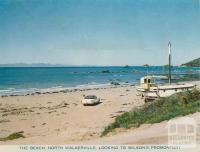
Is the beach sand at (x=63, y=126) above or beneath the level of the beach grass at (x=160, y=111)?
beneath

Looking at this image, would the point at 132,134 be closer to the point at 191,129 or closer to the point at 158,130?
the point at 158,130

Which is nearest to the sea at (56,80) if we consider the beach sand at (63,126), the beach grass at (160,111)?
the beach sand at (63,126)

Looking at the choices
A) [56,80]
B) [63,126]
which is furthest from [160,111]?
[56,80]

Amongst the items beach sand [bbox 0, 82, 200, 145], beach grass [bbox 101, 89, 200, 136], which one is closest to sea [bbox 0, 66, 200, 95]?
beach sand [bbox 0, 82, 200, 145]

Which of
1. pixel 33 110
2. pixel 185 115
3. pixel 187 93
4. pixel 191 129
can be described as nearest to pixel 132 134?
pixel 191 129

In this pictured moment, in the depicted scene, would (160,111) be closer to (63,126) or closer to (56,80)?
(63,126)

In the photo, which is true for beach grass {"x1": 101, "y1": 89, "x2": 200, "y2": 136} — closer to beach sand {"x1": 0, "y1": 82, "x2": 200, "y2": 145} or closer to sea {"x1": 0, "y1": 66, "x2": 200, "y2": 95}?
beach sand {"x1": 0, "y1": 82, "x2": 200, "y2": 145}

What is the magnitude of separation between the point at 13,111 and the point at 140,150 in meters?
17.6

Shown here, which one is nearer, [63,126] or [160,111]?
[160,111]

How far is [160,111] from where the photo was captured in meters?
12.9

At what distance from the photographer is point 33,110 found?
24.3 m

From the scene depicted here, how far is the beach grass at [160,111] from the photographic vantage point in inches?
439

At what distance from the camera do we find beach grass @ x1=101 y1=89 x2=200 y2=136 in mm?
11141

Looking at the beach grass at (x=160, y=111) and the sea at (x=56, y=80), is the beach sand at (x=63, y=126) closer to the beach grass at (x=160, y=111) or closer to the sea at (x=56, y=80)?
the beach grass at (x=160, y=111)
